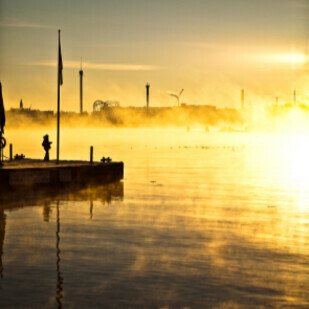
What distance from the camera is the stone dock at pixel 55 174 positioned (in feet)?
159

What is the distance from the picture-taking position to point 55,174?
5200 centimetres

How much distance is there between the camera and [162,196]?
51812mm

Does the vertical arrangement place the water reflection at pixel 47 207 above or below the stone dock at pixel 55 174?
below

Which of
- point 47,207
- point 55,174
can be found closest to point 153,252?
point 47,207

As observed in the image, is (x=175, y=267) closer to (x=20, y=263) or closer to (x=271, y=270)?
(x=271, y=270)

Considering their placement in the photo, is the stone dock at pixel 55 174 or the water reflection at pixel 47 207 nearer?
the water reflection at pixel 47 207

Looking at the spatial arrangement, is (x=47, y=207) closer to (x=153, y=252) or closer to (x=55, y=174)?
(x=55, y=174)

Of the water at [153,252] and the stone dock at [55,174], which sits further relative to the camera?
the stone dock at [55,174]

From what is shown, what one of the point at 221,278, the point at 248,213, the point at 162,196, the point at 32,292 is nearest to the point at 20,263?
the point at 32,292

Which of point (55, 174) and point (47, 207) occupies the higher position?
point (55, 174)

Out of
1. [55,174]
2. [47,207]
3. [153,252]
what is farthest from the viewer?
[55,174]

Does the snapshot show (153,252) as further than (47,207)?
No

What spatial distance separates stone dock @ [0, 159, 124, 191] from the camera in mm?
48500

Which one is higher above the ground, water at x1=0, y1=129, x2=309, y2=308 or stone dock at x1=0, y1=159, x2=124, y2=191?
stone dock at x1=0, y1=159, x2=124, y2=191
